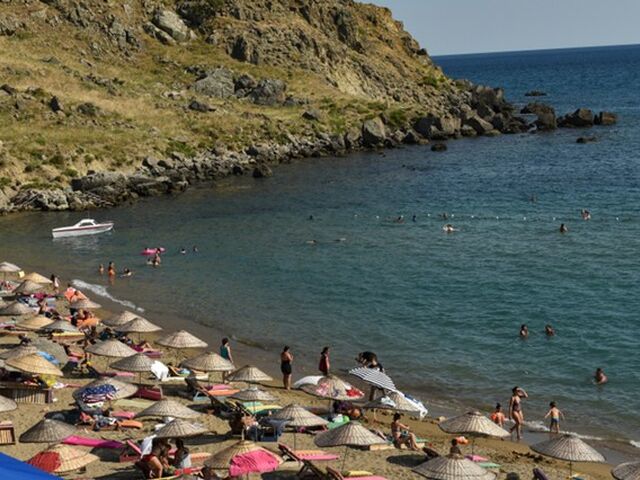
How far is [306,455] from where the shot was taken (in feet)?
69.5

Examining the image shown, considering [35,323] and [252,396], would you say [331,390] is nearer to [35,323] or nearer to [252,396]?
[252,396]

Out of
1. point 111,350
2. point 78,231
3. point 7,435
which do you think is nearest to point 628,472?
point 7,435

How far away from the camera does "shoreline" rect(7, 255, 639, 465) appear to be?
2383cm

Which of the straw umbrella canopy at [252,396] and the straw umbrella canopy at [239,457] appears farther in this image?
the straw umbrella canopy at [252,396]

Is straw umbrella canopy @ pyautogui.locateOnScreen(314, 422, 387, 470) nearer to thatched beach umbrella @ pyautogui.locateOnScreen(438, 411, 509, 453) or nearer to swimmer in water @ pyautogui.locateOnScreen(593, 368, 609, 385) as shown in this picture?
thatched beach umbrella @ pyautogui.locateOnScreen(438, 411, 509, 453)

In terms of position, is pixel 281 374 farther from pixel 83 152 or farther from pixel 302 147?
pixel 302 147

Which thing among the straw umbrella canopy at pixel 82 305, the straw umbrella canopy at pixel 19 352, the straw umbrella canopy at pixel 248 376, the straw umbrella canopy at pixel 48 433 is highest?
the straw umbrella canopy at pixel 19 352

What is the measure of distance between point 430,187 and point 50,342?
148 ft

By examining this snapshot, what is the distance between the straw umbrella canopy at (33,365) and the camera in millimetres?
24122

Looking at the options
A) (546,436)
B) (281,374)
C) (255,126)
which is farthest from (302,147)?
(546,436)

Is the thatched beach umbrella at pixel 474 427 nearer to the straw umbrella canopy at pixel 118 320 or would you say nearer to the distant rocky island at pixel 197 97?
the straw umbrella canopy at pixel 118 320

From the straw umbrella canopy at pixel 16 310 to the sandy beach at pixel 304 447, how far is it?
655cm

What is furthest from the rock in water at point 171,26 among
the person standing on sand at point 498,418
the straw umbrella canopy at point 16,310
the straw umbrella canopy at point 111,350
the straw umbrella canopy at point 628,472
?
the straw umbrella canopy at point 628,472

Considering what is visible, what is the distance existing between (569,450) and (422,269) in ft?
81.6
